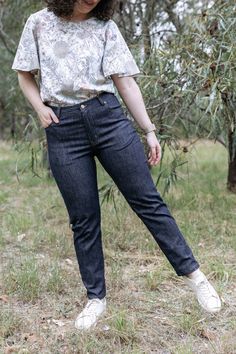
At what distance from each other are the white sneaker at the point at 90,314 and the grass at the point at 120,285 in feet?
0.11

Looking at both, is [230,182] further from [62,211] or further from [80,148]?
[80,148]

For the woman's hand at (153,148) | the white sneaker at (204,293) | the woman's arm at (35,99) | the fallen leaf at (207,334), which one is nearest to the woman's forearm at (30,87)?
the woman's arm at (35,99)

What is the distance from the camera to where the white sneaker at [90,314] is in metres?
2.09

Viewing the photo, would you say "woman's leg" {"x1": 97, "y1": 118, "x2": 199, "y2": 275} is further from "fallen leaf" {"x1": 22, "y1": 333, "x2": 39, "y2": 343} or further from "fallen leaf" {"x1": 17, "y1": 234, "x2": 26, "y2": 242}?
"fallen leaf" {"x1": 17, "y1": 234, "x2": 26, "y2": 242}

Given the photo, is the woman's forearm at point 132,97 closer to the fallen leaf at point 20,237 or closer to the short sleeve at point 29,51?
the short sleeve at point 29,51

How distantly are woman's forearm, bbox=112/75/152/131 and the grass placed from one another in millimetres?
755

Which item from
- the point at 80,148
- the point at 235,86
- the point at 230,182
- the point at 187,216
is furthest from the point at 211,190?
the point at 80,148

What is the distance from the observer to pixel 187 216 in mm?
3691

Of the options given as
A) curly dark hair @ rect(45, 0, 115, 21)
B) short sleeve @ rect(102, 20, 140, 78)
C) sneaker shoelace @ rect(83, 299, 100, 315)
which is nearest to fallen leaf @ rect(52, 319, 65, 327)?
sneaker shoelace @ rect(83, 299, 100, 315)

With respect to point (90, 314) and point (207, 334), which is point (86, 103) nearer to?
point (90, 314)

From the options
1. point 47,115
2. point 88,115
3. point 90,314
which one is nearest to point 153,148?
point 88,115

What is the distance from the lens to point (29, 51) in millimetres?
1946

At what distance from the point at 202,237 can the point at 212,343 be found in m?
1.32

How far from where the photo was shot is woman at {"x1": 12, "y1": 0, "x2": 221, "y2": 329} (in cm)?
191
